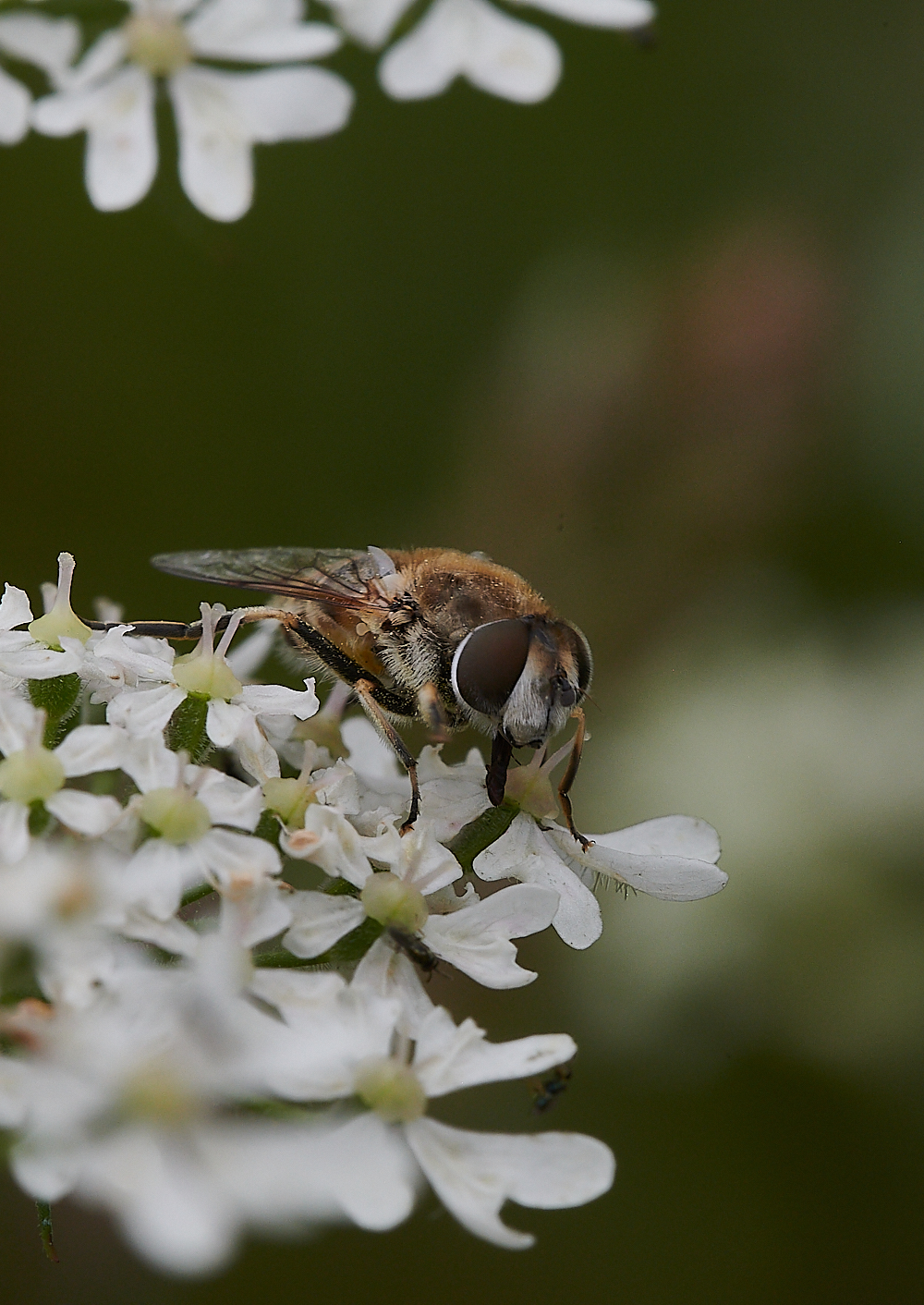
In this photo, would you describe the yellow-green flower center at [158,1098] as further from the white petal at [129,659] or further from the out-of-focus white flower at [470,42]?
the out-of-focus white flower at [470,42]

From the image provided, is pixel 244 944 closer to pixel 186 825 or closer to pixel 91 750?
pixel 186 825

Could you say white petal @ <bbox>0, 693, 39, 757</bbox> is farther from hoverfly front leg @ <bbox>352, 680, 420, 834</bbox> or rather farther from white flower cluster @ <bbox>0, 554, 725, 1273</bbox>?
hoverfly front leg @ <bbox>352, 680, 420, 834</bbox>

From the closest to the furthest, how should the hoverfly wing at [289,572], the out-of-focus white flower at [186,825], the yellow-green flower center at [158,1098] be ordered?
the yellow-green flower center at [158,1098] < the out-of-focus white flower at [186,825] < the hoverfly wing at [289,572]

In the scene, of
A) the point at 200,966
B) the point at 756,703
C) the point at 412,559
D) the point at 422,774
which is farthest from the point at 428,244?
the point at 200,966

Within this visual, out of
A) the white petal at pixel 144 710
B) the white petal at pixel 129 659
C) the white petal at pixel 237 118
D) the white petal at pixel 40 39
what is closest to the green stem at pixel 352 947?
the white petal at pixel 144 710

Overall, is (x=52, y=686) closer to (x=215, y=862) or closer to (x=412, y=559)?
(x=215, y=862)
